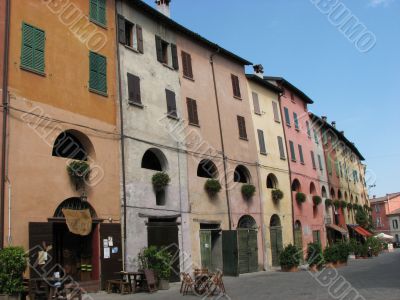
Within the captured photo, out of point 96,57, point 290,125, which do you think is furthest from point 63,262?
point 290,125

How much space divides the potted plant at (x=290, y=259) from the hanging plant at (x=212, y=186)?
17.7 ft

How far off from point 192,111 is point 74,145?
7.72 metres

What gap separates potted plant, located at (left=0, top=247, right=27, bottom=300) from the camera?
12727mm

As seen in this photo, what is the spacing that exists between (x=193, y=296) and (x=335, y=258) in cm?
1525

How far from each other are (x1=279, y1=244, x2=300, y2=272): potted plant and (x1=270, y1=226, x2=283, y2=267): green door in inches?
99.7

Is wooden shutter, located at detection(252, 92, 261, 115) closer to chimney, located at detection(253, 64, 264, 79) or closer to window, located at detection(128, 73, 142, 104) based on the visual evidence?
chimney, located at detection(253, 64, 264, 79)

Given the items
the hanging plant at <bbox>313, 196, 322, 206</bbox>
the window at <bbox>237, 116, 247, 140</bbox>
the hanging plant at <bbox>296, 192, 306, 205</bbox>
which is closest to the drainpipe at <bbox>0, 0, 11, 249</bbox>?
the window at <bbox>237, 116, 247, 140</bbox>

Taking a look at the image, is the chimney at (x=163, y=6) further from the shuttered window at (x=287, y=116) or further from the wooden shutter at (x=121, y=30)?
the shuttered window at (x=287, y=116)

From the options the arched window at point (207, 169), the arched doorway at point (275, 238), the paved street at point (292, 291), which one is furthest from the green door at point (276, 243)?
the paved street at point (292, 291)

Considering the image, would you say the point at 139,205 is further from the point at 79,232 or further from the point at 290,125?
the point at 290,125

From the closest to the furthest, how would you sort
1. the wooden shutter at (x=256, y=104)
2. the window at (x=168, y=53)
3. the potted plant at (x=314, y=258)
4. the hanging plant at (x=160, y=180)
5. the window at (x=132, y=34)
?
the hanging plant at (x=160, y=180) → the window at (x=132, y=34) → the window at (x=168, y=53) → the potted plant at (x=314, y=258) → the wooden shutter at (x=256, y=104)

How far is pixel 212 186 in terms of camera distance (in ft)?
77.0

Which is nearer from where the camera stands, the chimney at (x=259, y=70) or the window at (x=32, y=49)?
the window at (x=32, y=49)

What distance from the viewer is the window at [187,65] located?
2419 centimetres
